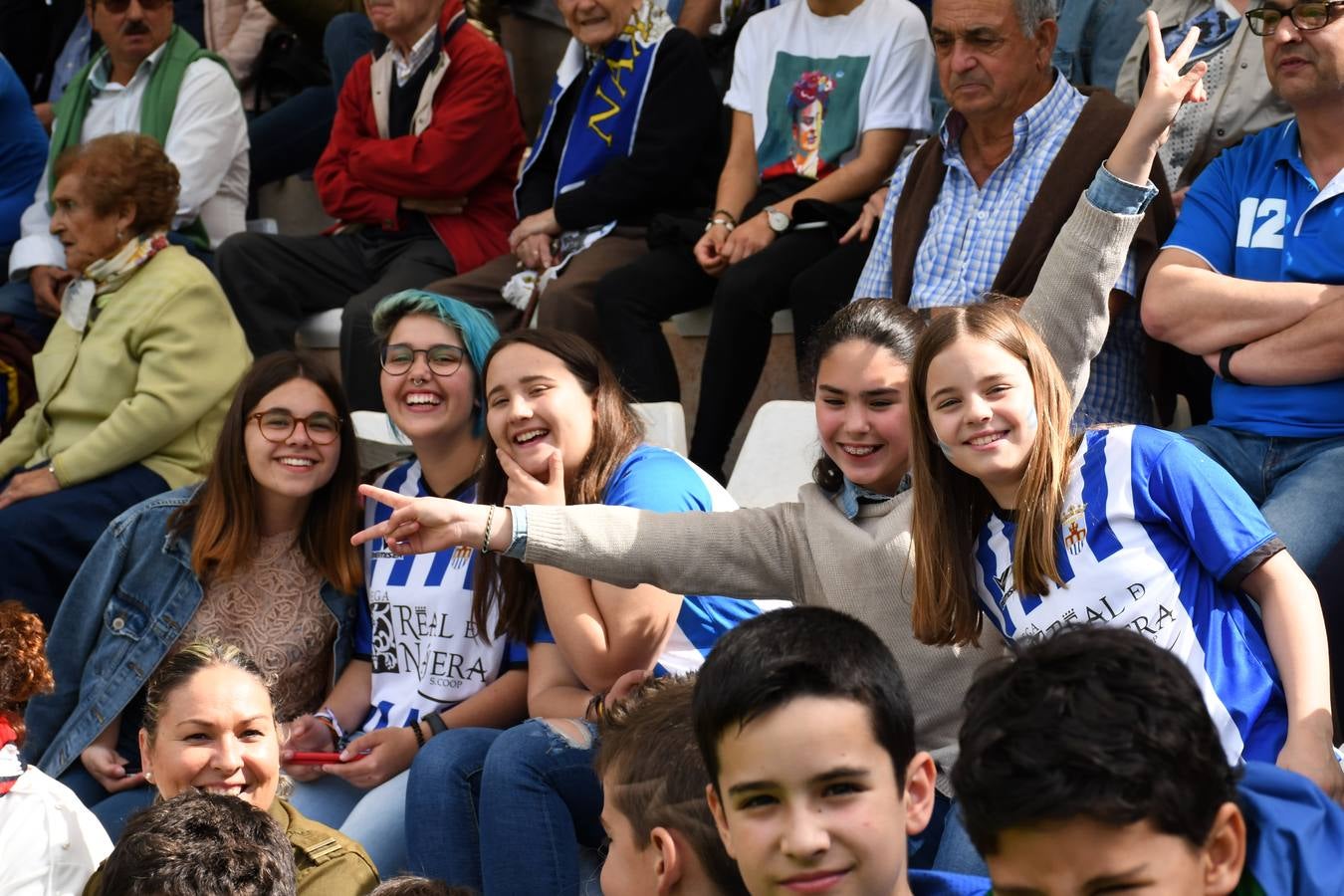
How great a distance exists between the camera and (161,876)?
2.06 metres

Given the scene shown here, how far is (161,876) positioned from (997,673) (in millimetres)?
1066

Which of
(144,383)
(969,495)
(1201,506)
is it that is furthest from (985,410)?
(144,383)

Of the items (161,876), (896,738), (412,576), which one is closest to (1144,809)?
(896,738)

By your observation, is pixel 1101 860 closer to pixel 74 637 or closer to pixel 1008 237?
pixel 1008 237

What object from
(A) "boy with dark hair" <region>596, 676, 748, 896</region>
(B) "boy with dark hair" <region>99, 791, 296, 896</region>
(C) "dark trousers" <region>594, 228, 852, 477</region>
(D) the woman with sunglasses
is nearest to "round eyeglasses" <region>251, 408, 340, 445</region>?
(D) the woman with sunglasses

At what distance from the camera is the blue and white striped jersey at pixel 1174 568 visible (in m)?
2.17

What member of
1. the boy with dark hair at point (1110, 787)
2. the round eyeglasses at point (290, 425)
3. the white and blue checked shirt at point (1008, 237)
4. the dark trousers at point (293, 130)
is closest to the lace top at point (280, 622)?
the round eyeglasses at point (290, 425)

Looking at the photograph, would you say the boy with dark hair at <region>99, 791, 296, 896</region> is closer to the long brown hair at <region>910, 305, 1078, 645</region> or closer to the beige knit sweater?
the beige knit sweater

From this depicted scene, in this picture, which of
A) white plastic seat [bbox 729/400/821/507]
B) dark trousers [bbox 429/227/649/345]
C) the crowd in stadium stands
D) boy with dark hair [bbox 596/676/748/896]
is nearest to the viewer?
the crowd in stadium stands

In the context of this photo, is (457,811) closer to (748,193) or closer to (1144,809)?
(1144,809)

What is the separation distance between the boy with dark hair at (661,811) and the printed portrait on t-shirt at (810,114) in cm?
247

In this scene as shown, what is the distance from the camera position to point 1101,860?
4.86ft

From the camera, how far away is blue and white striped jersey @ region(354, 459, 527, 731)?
10.4 ft

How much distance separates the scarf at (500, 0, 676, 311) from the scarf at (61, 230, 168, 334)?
97cm
